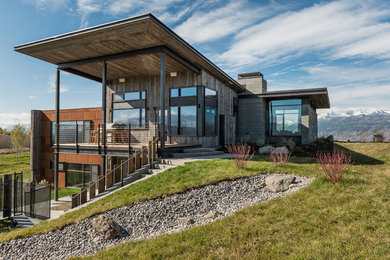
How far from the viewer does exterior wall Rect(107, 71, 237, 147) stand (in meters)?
13.5

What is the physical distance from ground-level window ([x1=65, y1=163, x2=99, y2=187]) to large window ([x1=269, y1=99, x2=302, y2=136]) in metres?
13.9

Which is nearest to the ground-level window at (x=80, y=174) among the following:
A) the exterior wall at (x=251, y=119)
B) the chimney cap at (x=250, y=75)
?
the exterior wall at (x=251, y=119)

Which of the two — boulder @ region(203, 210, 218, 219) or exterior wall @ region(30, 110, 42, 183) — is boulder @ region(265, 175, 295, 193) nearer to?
boulder @ region(203, 210, 218, 219)

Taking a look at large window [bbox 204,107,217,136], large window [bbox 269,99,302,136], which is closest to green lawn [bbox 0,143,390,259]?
large window [bbox 204,107,217,136]

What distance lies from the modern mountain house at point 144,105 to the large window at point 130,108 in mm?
67

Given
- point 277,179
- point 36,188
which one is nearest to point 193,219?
point 277,179

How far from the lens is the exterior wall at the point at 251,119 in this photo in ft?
60.5

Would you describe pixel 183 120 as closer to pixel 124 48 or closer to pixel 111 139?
pixel 111 139

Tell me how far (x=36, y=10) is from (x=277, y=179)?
14.4 m

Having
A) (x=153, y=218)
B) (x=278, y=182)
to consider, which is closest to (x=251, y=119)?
(x=278, y=182)

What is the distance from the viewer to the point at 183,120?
13.7 metres

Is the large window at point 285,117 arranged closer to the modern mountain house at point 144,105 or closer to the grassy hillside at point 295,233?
the modern mountain house at point 144,105

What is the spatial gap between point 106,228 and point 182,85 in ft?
33.6

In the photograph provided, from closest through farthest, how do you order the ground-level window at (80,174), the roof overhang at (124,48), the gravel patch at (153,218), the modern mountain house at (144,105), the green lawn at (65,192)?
1. the gravel patch at (153,218)
2. the roof overhang at (124,48)
3. the modern mountain house at (144,105)
4. the green lawn at (65,192)
5. the ground-level window at (80,174)
